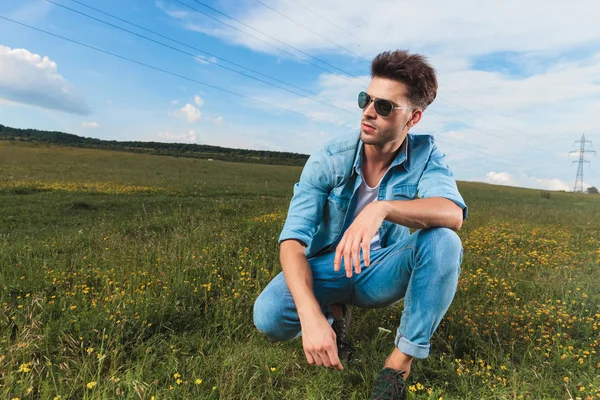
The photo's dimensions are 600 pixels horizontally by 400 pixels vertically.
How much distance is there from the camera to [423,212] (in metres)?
2.38

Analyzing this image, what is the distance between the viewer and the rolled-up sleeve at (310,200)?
8.28 feet

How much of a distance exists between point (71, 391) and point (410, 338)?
2.11m

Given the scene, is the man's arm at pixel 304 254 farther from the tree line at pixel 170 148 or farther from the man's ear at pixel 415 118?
the tree line at pixel 170 148

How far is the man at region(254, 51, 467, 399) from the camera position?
2.31 m

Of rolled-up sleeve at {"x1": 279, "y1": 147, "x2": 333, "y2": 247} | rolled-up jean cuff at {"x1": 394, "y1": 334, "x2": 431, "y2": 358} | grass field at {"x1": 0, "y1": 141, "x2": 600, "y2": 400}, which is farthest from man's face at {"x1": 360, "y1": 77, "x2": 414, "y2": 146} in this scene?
grass field at {"x1": 0, "y1": 141, "x2": 600, "y2": 400}

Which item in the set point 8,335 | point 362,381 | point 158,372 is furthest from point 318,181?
point 8,335

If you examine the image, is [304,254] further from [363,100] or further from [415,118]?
[415,118]

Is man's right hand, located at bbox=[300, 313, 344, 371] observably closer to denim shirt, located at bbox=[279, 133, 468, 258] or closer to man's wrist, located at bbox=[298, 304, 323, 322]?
man's wrist, located at bbox=[298, 304, 323, 322]

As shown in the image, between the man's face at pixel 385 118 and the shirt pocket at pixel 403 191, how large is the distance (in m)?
0.36

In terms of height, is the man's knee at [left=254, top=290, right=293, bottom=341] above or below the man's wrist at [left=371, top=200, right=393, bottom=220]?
below

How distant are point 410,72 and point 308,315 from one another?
1691mm

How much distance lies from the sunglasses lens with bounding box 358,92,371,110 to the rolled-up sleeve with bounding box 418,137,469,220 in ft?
2.15

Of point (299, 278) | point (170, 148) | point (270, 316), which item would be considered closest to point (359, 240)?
point (299, 278)

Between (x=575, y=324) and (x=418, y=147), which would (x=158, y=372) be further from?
(x=575, y=324)
